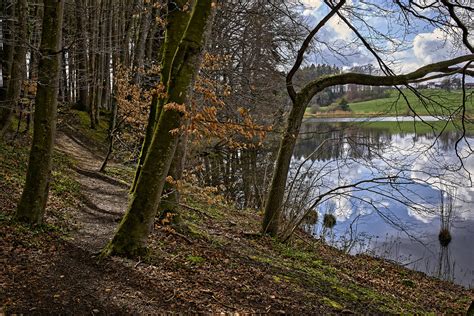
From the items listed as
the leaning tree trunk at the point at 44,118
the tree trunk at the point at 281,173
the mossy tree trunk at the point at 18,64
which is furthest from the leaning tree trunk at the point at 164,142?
the mossy tree trunk at the point at 18,64

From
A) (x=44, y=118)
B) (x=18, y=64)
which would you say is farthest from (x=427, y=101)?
(x=18, y=64)

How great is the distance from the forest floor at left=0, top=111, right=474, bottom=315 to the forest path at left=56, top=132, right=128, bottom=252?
0.03 meters

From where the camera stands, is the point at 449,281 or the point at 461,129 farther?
the point at 449,281

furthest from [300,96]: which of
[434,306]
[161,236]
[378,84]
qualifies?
[434,306]

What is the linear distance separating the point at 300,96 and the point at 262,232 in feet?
10.9

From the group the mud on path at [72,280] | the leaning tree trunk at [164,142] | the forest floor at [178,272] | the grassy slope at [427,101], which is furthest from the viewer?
the grassy slope at [427,101]

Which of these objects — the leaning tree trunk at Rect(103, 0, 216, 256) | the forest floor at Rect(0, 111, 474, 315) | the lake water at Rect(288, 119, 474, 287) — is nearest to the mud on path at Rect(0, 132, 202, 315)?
the forest floor at Rect(0, 111, 474, 315)

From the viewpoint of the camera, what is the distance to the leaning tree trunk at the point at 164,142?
15.8 ft

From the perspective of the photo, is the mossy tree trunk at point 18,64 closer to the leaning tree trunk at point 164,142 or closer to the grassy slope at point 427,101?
the leaning tree trunk at point 164,142

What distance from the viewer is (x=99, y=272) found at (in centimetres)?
483

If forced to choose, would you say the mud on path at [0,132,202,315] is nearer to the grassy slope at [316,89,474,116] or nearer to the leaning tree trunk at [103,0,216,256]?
the leaning tree trunk at [103,0,216,256]

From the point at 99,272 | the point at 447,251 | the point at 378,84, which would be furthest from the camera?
the point at 447,251

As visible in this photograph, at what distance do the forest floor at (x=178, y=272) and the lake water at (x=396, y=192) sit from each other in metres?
1.37

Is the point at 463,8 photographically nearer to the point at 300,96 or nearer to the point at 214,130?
the point at 300,96
